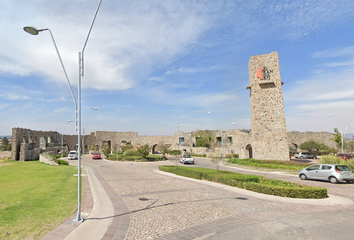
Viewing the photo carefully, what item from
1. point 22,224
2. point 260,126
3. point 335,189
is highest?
point 260,126

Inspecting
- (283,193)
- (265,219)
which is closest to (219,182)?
(283,193)

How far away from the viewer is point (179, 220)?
767 cm

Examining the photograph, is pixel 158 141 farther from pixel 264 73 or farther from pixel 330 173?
pixel 330 173

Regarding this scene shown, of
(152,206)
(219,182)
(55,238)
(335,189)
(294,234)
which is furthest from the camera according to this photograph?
(219,182)

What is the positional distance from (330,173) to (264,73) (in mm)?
16931

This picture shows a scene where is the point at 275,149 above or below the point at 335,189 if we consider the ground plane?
above

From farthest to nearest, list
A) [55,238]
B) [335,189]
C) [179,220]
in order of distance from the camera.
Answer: [335,189] < [179,220] < [55,238]

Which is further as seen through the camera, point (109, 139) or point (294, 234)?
point (109, 139)

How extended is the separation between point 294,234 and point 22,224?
8.39 metres

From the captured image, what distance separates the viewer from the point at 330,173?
16.3 metres

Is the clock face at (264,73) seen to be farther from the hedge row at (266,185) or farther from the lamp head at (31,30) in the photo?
the lamp head at (31,30)

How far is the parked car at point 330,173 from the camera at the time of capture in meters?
15.8

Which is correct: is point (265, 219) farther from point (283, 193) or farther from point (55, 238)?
point (55, 238)

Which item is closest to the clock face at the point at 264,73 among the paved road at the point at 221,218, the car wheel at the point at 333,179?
the car wheel at the point at 333,179
